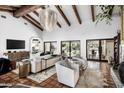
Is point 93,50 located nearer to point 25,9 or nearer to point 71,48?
point 71,48

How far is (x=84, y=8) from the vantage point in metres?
2.27

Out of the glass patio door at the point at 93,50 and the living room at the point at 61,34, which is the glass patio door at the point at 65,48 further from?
the glass patio door at the point at 93,50

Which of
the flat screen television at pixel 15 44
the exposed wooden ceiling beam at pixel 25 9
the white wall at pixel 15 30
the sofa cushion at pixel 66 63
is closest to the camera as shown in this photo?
the exposed wooden ceiling beam at pixel 25 9

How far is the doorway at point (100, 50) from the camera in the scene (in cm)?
224

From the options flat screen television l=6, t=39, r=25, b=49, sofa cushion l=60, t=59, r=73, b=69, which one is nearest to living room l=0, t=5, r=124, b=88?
flat screen television l=6, t=39, r=25, b=49

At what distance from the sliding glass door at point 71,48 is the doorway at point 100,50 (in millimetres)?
201

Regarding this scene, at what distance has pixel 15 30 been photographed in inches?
101

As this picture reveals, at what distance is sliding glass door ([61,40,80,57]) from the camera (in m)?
2.37

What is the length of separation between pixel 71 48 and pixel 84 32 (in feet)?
1.53

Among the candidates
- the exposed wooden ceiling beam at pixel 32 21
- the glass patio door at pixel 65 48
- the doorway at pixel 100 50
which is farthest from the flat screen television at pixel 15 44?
the doorway at pixel 100 50

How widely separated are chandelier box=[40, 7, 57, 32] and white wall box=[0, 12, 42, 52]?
226mm

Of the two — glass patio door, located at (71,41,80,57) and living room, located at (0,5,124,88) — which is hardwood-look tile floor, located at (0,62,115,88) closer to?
living room, located at (0,5,124,88)
